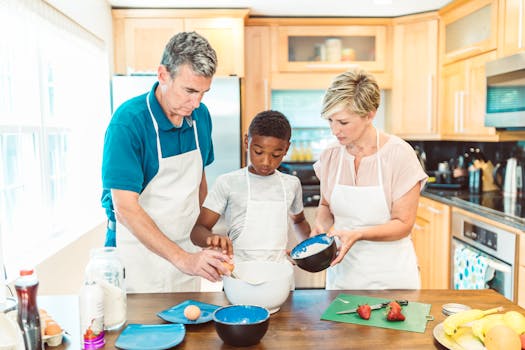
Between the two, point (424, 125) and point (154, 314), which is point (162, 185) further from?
point (424, 125)

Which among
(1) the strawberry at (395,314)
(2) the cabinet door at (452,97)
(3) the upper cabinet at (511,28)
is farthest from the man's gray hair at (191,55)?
(2) the cabinet door at (452,97)

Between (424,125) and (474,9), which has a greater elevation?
(474,9)

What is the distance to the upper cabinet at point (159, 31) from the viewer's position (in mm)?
3828

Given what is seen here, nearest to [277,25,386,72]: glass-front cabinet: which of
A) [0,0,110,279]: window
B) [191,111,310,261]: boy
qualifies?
[0,0,110,279]: window

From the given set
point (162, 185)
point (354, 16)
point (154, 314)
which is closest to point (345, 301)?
point (154, 314)

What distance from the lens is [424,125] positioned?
4031 millimetres

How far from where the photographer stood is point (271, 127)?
5.26 ft

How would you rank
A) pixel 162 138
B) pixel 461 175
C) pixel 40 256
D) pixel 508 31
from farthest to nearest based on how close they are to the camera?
pixel 461 175, pixel 508 31, pixel 40 256, pixel 162 138

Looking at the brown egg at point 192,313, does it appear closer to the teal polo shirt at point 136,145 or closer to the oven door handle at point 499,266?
the teal polo shirt at point 136,145

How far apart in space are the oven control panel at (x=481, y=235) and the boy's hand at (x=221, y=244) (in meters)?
1.78

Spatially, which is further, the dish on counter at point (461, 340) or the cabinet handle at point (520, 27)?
the cabinet handle at point (520, 27)

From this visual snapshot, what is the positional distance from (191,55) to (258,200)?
1.75 ft

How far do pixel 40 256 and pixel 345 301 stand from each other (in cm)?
168

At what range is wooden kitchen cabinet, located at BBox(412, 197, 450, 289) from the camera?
328cm
